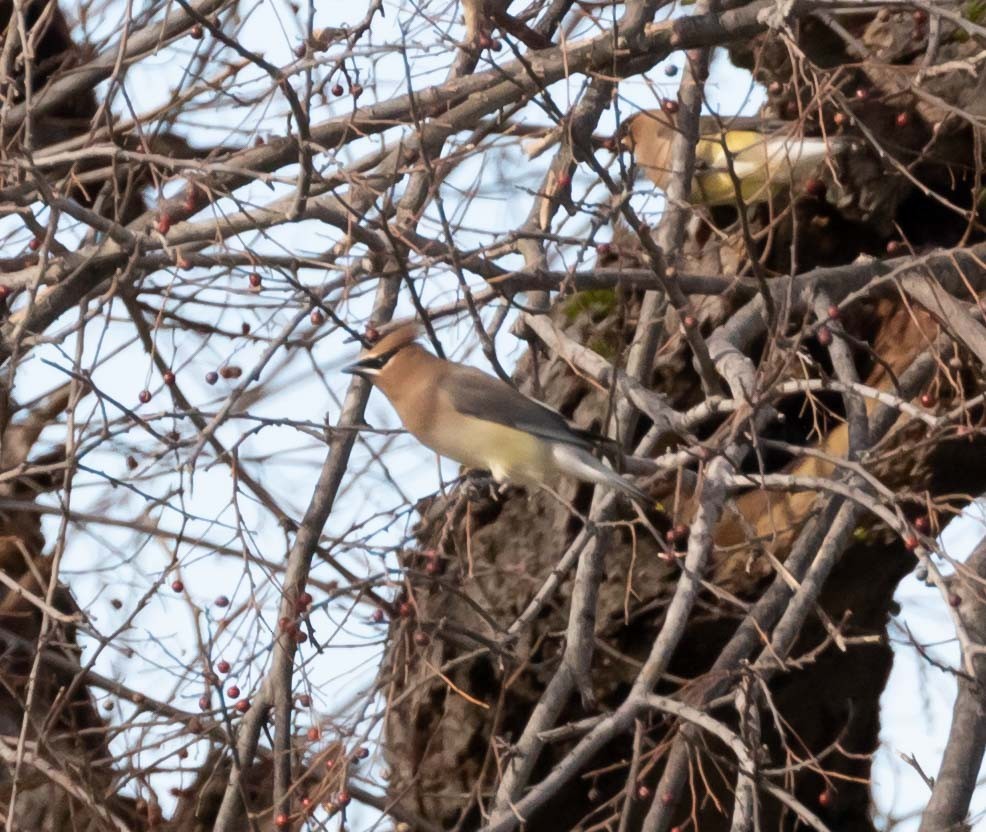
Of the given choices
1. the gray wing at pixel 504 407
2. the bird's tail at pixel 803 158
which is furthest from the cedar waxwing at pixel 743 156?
the gray wing at pixel 504 407

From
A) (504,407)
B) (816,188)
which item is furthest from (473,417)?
(816,188)

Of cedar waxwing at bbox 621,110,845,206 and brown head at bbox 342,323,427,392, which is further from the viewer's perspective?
brown head at bbox 342,323,427,392

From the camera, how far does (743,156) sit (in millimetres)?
5496

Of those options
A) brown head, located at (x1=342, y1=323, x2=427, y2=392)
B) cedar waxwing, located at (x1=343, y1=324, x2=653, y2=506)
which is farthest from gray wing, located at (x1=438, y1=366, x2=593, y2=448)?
brown head, located at (x1=342, y1=323, x2=427, y2=392)

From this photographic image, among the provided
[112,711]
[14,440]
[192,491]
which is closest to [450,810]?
[112,711]

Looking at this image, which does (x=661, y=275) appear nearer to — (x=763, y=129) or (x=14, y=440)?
(x=763, y=129)

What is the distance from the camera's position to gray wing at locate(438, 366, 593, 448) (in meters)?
4.27

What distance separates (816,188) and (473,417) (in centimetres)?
132

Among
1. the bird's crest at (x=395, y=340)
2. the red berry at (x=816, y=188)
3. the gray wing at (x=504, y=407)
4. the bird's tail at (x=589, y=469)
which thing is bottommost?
the bird's tail at (x=589, y=469)

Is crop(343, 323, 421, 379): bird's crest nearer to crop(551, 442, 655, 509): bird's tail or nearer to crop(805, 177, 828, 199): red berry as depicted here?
crop(551, 442, 655, 509): bird's tail

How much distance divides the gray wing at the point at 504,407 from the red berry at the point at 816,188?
1054 mm

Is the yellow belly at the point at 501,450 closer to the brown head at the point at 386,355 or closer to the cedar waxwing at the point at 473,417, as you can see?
the cedar waxwing at the point at 473,417

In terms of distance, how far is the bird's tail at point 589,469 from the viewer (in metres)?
3.85

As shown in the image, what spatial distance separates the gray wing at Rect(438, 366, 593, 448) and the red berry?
1054mm
